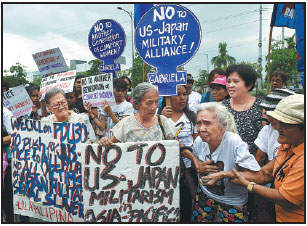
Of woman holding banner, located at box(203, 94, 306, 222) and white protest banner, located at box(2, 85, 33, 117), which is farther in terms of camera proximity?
white protest banner, located at box(2, 85, 33, 117)

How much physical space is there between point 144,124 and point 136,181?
0.59 meters

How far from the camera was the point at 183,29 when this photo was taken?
2.92m

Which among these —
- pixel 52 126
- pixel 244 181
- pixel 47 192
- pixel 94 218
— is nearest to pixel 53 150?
pixel 52 126

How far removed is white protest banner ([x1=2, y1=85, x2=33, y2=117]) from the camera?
3812mm

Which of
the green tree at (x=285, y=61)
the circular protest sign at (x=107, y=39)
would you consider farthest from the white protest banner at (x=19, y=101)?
the green tree at (x=285, y=61)

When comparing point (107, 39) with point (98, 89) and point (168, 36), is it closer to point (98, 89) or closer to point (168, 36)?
point (98, 89)

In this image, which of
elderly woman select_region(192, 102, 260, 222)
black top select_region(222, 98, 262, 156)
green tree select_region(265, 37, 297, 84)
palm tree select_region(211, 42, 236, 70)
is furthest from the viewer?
palm tree select_region(211, 42, 236, 70)

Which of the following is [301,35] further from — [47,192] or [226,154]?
[47,192]

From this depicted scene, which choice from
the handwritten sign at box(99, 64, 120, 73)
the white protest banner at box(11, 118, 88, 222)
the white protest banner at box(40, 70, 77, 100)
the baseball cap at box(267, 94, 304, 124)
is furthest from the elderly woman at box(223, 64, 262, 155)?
the handwritten sign at box(99, 64, 120, 73)

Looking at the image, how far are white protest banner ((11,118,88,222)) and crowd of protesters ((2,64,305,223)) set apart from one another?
1.13 feet

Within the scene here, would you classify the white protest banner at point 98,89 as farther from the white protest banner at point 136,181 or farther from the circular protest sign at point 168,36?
the white protest banner at point 136,181

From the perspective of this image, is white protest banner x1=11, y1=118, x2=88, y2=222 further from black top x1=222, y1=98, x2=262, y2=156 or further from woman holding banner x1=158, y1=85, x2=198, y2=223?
black top x1=222, y1=98, x2=262, y2=156

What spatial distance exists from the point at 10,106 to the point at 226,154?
3198 mm

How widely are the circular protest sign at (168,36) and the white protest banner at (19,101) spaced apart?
1.90 m
